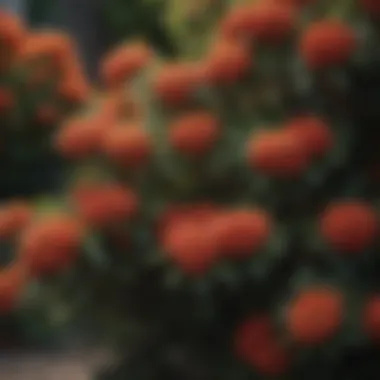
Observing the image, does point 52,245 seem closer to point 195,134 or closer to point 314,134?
point 195,134

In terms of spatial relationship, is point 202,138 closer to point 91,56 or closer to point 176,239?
point 176,239

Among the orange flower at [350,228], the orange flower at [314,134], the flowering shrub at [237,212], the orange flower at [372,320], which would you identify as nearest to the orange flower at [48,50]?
the flowering shrub at [237,212]

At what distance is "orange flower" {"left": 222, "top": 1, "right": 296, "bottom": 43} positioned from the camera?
6.48 ft

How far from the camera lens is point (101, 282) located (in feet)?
6.86

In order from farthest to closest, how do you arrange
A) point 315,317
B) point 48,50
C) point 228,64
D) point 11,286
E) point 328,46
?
point 48,50 < point 11,286 < point 228,64 < point 328,46 < point 315,317

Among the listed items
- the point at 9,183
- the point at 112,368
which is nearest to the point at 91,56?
the point at 9,183

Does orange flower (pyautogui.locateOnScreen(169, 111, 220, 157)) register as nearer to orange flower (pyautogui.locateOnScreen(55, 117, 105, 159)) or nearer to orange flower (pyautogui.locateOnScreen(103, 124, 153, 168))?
orange flower (pyautogui.locateOnScreen(103, 124, 153, 168))

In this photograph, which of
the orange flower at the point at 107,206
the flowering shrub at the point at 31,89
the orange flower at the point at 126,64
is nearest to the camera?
the orange flower at the point at 107,206

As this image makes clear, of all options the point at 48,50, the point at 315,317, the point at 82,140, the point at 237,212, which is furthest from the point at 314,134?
the point at 48,50

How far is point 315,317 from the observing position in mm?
1791

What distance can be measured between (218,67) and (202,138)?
0.14 m

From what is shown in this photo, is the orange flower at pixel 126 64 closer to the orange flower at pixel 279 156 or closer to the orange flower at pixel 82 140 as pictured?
the orange flower at pixel 82 140

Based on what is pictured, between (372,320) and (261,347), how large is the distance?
0.21m

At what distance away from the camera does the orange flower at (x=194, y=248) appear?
186cm
